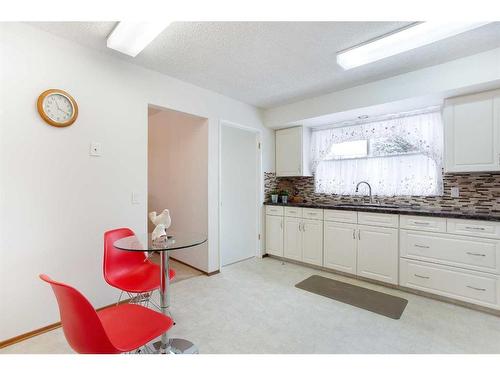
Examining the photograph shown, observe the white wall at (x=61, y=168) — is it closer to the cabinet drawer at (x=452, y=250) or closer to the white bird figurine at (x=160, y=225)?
the white bird figurine at (x=160, y=225)

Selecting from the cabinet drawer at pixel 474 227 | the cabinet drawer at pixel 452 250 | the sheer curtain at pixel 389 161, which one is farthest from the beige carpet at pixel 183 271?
the cabinet drawer at pixel 474 227

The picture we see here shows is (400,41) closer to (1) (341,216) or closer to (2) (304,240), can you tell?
(1) (341,216)

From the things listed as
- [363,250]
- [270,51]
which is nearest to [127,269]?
[270,51]

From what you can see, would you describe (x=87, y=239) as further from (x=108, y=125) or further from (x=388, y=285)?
(x=388, y=285)

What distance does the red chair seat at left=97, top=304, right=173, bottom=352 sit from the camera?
1.13 m

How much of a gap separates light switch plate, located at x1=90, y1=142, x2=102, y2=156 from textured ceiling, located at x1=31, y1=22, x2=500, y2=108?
0.88 meters

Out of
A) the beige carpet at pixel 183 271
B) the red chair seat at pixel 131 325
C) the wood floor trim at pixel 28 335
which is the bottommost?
the beige carpet at pixel 183 271

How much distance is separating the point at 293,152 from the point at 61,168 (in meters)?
3.06

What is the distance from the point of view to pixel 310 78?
2848 millimetres

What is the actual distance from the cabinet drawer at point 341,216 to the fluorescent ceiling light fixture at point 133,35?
2.75 metres

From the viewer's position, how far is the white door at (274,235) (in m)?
3.85

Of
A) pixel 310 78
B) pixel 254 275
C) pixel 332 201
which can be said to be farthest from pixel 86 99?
pixel 332 201

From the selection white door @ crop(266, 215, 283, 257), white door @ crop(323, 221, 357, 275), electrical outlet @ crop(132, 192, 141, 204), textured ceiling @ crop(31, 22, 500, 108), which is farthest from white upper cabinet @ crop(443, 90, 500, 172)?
electrical outlet @ crop(132, 192, 141, 204)
